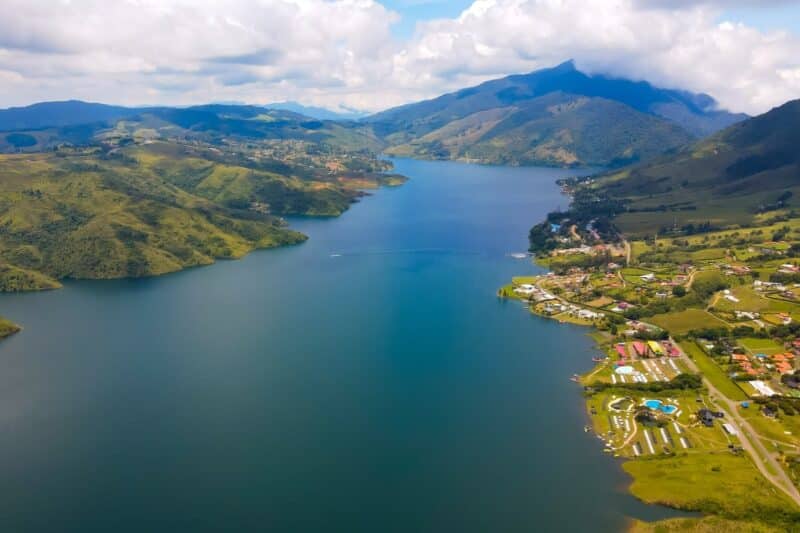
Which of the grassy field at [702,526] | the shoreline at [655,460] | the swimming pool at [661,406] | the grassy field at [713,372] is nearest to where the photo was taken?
the grassy field at [702,526]

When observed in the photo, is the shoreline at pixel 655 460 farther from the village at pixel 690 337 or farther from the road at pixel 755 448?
the road at pixel 755 448

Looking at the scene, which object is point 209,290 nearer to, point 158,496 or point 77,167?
point 158,496

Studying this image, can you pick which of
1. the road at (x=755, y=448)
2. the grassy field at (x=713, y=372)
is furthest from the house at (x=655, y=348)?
the road at (x=755, y=448)

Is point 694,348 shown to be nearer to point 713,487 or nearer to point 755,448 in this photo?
point 755,448

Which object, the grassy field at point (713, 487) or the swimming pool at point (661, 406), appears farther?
the swimming pool at point (661, 406)

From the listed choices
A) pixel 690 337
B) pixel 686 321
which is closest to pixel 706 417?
pixel 690 337

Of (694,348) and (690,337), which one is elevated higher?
(690,337)
